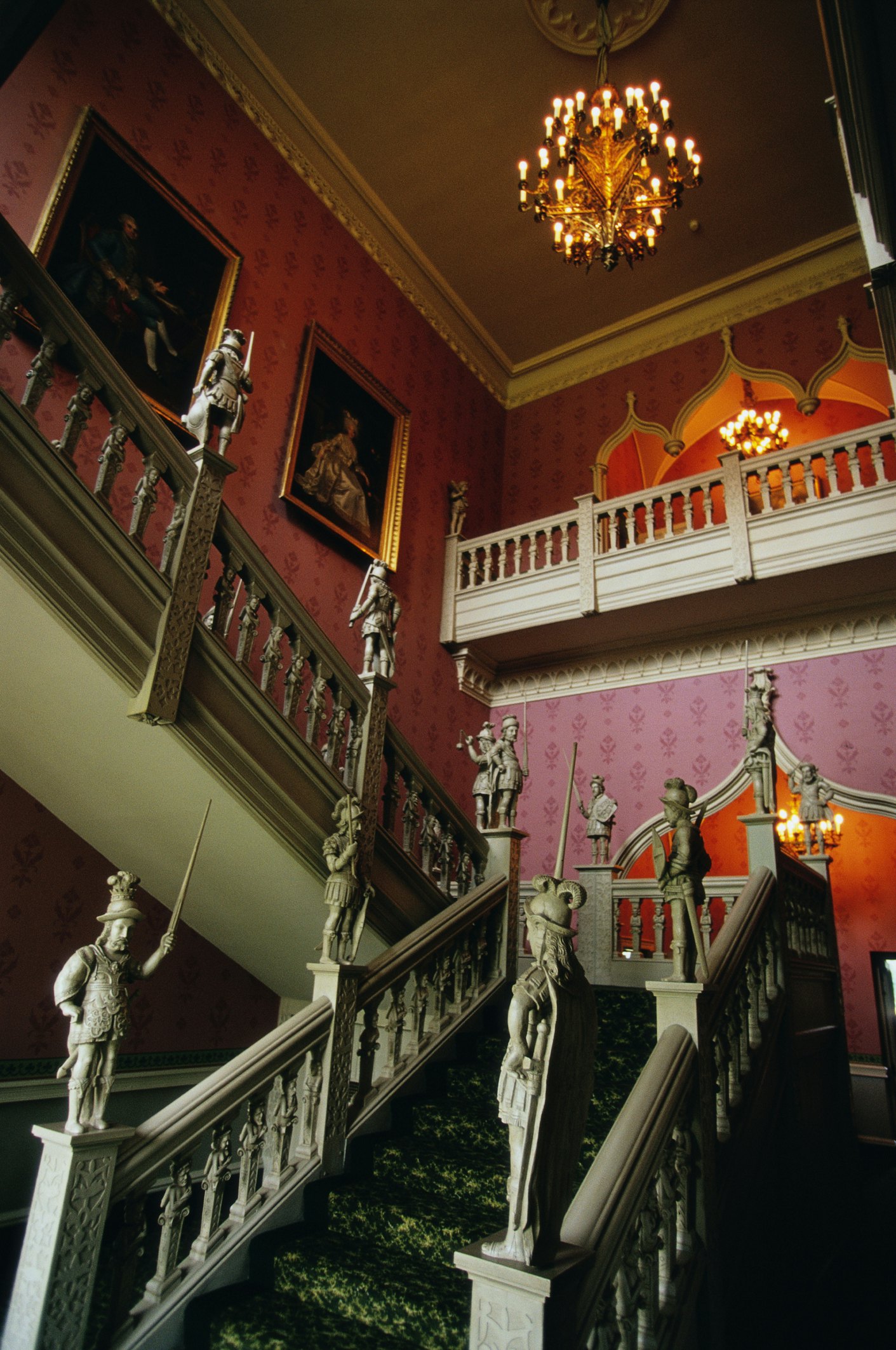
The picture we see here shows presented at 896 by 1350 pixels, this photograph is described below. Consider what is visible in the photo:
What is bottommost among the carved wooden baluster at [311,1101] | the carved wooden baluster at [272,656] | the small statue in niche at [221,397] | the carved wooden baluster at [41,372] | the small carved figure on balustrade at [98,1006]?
the carved wooden baluster at [311,1101]

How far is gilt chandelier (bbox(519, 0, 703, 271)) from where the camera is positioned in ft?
22.3

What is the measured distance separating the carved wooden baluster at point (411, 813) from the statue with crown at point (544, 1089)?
3252 mm

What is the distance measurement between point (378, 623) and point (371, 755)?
91 cm

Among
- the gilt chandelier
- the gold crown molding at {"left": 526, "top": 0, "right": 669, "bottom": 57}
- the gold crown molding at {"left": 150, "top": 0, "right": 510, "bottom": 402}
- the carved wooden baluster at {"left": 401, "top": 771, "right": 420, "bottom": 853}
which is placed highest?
the gold crown molding at {"left": 526, "top": 0, "right": 669, "bottom": 57}

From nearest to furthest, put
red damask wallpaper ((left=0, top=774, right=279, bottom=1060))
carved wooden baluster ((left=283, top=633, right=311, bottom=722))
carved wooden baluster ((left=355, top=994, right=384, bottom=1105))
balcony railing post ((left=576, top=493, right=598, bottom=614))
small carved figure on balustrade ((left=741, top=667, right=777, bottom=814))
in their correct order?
carved wooden baluster ((left=355, top=994, right=384, bottom=1105)), carved wooden baluster ((left=283, top=633, right=311, bottom=722)), red damask wallpaper ((left=0, top=774, right=279, bottom=1060)), small carved figure on balustrade ((left=741, top=667, right=777, bottom=814)), balcony railing post ((left=576, top=493, right=598, bottom=614))

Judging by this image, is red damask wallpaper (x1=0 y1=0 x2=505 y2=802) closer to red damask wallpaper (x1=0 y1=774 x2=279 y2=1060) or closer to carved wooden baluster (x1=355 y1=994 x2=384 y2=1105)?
red damask wallpaper (x1=0 y1=774 x2=279 y2=1060)

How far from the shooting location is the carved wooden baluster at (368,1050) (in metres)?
4.17

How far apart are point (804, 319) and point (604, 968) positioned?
26.6ft

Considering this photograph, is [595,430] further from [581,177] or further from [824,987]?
[824,987]

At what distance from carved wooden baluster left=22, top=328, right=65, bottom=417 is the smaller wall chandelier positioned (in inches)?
332

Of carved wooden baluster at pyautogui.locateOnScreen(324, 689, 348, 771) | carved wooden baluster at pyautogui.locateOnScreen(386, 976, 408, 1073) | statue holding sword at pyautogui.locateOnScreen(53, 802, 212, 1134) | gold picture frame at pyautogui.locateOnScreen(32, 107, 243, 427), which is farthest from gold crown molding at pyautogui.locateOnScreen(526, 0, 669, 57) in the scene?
carved wooden baluster at pyautogui.locateOnScreen(386, 976, 408, 1073)

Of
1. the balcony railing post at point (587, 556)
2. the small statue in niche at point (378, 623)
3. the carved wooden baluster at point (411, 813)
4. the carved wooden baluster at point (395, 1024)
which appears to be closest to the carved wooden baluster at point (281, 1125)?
the carved wooden baluster at point (395, 1024)

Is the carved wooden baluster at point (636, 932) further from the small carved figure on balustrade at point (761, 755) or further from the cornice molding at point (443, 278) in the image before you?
the cornice molding at point (443, 278)

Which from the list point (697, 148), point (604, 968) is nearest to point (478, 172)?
point (697, 148)
